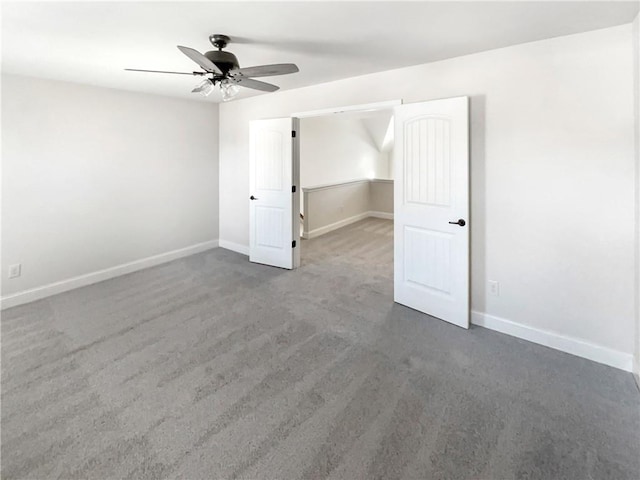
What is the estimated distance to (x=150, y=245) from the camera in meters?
4.71

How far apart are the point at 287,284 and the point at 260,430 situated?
2271mm

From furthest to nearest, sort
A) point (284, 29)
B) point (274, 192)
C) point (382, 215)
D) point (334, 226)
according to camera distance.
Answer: point (382, 215)
point (334, 226)
point (274, 192)
point (284, 29)

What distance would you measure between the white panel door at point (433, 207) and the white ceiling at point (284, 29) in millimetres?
564

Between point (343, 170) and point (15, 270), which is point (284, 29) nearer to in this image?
point (15, 270)

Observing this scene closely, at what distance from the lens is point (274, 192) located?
15.0ft

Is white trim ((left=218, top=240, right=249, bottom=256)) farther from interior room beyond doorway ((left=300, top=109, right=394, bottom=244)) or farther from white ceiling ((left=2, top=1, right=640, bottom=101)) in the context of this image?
white ceiling ((left=2, top=1, right=640, bottom=101))

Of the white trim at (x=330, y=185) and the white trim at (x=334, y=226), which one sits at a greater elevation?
the white trim at (x=330, y=185)

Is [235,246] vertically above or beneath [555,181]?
beneath

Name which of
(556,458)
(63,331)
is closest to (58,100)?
(63,331)

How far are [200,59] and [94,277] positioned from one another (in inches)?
131

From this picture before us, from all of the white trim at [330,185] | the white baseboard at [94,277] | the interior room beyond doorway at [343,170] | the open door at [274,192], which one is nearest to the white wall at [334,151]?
the interior room beyond doorway at [343,170]

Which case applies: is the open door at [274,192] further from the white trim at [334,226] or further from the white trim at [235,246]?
the white trim at [334,226]

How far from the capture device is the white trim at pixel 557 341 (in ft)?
7.79

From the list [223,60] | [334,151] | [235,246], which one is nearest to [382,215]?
[334,151]
